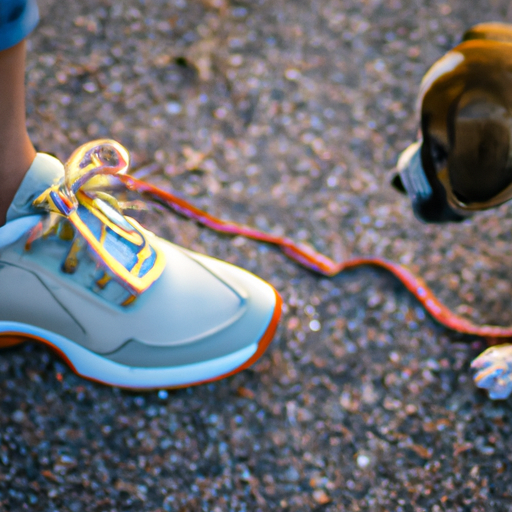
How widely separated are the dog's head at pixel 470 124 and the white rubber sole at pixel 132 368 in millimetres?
549

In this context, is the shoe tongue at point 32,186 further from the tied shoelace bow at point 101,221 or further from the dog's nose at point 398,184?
the dog's nose at point 398,184

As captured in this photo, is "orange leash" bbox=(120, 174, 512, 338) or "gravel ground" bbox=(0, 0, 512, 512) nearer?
"gravel ground" bbox=(0, 0, 512, 512)

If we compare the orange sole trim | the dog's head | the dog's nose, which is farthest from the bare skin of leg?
the dog's nose

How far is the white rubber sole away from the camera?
1015 millimetres

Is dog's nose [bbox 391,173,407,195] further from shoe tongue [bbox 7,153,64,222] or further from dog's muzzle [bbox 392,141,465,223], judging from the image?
shoe tongue [bbox 7,153,64,222]

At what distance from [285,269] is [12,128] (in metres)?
0.73

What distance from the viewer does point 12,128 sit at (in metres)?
0.81

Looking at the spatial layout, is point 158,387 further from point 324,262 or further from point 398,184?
point 398,184

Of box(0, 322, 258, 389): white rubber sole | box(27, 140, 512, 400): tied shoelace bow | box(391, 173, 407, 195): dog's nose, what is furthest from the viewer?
box(391, 173, 407, 195): dog's nose

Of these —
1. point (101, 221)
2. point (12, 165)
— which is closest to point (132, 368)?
point (101, 221)

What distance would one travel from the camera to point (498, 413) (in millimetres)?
1152

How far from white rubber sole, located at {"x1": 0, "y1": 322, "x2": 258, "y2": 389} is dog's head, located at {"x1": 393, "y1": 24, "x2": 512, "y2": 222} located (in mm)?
549

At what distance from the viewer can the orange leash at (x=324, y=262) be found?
4.11 ft

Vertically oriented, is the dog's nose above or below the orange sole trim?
above
